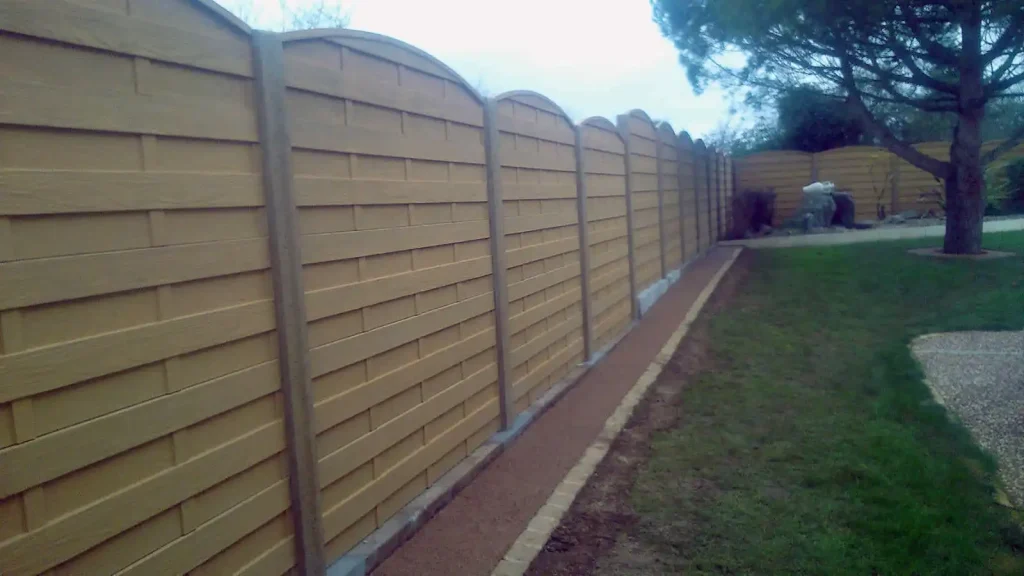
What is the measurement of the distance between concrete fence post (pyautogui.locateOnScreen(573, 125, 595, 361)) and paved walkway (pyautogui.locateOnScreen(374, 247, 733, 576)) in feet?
1.04

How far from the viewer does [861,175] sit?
24641mm

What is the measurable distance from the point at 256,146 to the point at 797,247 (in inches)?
634

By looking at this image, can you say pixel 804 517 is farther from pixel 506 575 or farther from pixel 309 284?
pixel 309 284

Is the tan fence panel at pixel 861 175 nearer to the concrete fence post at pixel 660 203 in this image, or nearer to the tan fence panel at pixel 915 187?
the tan fence panel at pixel 915 187

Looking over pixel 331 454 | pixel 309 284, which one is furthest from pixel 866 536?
pixel 309 284

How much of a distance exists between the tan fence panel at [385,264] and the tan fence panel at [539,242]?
0.60 m

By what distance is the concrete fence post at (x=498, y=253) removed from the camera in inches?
208

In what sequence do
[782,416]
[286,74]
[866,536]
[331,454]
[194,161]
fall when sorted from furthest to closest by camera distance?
[782,416]
[866,536]
[331,454]
[286,74]
[194,161]

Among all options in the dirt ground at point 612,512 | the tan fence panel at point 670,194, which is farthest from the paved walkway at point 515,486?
the tan fence panel at point 670,194

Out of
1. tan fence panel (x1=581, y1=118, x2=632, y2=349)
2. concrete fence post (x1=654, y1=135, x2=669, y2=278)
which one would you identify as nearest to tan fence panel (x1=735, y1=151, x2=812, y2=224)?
concrete fence post (x1=654, y1=135, x2=669, y2=278)

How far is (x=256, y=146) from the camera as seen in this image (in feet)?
9.87

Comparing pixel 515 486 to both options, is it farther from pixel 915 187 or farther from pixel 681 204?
pixel 915 187

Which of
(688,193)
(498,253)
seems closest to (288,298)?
(498,253)

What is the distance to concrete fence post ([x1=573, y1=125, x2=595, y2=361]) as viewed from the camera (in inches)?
295
